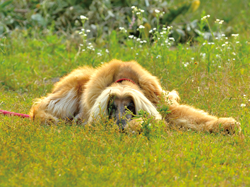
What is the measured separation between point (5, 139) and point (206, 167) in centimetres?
211

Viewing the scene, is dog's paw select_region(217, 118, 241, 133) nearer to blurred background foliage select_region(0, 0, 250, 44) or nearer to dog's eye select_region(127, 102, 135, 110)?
dog's eye select_region(127, 102, 135, 110)

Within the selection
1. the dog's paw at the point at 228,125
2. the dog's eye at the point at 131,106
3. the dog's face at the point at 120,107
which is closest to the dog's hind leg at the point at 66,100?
the dog's face at the point at 120,107

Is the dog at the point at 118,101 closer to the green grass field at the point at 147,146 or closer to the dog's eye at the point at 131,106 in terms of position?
the dog's eye at the point at 131,106

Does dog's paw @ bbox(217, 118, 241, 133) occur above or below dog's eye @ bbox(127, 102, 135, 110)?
below

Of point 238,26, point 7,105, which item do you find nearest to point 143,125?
point 7,105

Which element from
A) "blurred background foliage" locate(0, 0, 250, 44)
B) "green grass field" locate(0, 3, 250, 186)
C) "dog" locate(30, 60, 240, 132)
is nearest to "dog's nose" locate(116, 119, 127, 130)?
"dog" locate(30, 60, 240, 132)

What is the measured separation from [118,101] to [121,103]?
45mm

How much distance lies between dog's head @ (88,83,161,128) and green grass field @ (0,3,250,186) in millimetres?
297

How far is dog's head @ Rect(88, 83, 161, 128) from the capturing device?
13.5 feet

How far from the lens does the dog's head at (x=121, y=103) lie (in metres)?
4.11

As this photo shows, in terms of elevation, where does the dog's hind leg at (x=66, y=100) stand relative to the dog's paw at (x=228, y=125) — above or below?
below

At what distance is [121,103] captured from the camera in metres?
4.19

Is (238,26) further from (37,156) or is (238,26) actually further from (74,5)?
(37,156)

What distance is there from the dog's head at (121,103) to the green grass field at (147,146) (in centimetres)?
30
